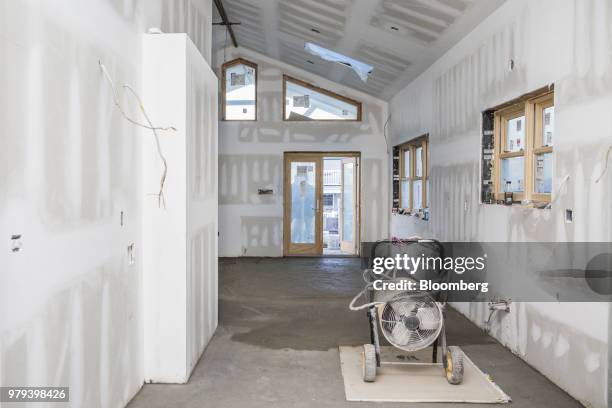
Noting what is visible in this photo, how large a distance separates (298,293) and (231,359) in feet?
8.52

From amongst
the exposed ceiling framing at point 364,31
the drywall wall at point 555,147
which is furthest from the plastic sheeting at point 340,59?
the drywall wall at point 555,147

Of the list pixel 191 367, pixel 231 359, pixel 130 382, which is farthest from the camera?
pixel 231 359

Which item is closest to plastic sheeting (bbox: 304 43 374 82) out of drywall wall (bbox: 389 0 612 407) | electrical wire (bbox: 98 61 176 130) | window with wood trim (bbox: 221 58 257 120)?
window with wood trim (bbox: 221 58 257 120)

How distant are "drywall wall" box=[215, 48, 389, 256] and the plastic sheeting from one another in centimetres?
163

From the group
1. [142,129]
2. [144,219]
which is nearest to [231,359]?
[144,219]

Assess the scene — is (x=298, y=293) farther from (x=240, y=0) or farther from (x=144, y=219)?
(x=240, y=0)

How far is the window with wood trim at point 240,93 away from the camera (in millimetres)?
9781

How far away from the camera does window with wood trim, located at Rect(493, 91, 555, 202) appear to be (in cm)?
400

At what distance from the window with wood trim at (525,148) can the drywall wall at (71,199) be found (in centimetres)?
293

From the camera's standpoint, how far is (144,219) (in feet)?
11.2

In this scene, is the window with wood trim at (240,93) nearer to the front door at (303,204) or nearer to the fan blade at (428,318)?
the front door at (303,204)

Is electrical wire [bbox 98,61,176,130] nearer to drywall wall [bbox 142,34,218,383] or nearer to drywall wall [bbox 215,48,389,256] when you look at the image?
drywall wall [bbox 142,34,218,383]

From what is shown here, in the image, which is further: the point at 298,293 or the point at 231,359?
the point at 298,293

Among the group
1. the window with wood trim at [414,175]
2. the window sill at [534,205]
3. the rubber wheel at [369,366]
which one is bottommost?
the rubber wheel at [369,366]
